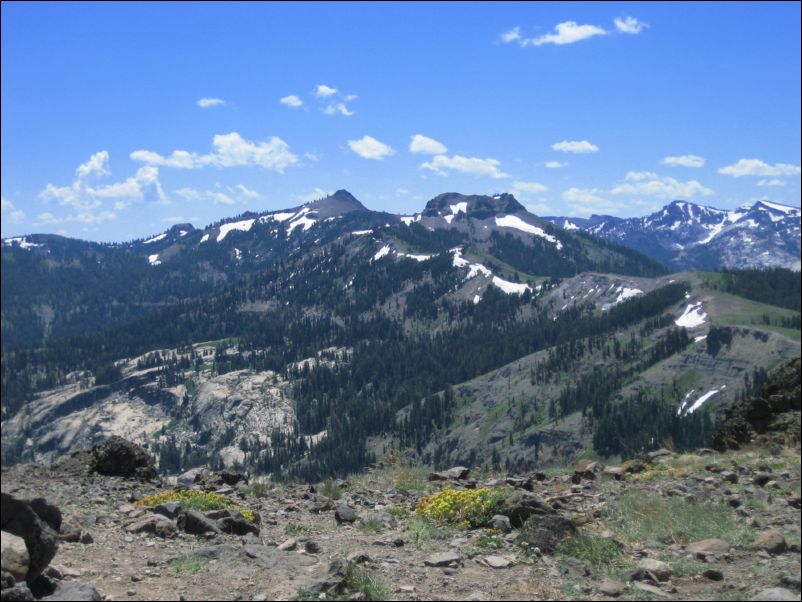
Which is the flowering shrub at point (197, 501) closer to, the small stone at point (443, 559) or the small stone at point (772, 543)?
the small stone at point (443, 559)

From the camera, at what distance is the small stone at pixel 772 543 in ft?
35.0

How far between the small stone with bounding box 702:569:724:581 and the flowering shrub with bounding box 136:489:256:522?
9.26 meters

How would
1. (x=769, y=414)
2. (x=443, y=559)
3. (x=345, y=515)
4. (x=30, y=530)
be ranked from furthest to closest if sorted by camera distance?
(x=769, y=414) → (x=345, y=515) → (x=443, y=559) → (x=30, y=530)

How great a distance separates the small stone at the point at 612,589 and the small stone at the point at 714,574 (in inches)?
56.4

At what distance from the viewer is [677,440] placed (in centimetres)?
16838

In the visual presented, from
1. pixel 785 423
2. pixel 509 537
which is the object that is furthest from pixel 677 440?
pixel 509 537

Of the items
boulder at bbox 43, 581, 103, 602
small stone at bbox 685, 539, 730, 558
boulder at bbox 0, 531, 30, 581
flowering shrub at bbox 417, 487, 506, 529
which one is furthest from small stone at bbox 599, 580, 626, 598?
boulder at bbox 0, 531, 30, 581

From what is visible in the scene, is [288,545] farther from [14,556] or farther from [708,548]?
[708,548]

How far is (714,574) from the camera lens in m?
9.88

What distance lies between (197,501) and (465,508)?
6.64m

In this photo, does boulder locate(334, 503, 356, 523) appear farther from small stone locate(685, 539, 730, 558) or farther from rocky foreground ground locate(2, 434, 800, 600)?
small stone locate(685, 539, 730, 558)

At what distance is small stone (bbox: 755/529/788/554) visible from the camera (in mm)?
10656

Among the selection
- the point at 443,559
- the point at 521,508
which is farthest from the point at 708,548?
the point at 443,559

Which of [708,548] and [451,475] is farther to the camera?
[451,475]
